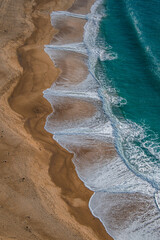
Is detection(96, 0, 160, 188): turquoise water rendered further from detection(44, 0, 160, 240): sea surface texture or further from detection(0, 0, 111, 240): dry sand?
detection(0, 0, 111, 240): dry sand

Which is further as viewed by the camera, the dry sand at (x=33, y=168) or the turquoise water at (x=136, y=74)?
the turquoise water at (x=136, y=74)

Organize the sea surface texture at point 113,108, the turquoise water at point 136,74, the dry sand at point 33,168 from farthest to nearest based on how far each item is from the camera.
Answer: the turquoise water at point 136,74 → the sea surface texture at point 113,108 → the dry sand at point 33,168

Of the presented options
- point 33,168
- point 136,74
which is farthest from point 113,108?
point 33,168

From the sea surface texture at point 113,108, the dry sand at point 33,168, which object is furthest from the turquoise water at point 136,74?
the dry sand at point 33,168

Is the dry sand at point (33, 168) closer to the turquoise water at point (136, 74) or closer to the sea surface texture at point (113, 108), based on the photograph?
the sea surface texture at point (113, 108)

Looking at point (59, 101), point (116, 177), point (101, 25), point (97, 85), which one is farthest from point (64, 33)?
point (116, 177)

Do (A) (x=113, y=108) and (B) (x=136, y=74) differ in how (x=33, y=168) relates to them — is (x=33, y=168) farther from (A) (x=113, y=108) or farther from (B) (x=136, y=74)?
(B) (x=136, y=74)

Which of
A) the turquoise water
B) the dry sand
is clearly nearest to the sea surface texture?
the turquoise water
